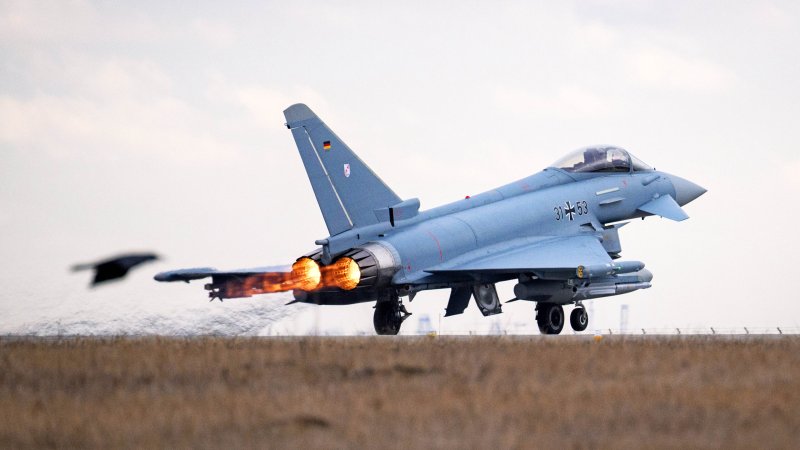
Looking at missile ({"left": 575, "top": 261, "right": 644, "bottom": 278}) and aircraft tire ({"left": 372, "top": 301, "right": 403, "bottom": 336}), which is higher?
missile ({"left": 575, "top": 261, "right": 644, "bottom": 278})

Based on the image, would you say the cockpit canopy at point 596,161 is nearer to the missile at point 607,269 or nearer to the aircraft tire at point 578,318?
the aircraft tire at point 578,318

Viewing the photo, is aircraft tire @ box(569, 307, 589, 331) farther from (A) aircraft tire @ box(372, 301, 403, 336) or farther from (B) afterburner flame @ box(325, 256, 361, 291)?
(B) afterburner flame @ box(325, 256, 361, 291)

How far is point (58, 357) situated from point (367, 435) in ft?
22.2

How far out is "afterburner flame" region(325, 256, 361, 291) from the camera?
22781mm

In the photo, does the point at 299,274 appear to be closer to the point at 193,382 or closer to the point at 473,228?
the point at 473,228

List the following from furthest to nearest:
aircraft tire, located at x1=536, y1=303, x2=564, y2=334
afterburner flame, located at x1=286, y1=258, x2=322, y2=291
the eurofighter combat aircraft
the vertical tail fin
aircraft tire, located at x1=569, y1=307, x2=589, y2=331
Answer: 1. aircraft tire, located at x1=569, y1=307, x2=589, y2=331
2. aircraft tire, located at x1=536, y1=303, x2=564, y2=334
3. the vertical tail fin
4. the eurofighter combat aircraft
5. afterburner flame, located at x1=286, y1=258, x2=322, y2=291

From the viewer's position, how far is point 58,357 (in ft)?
49.5

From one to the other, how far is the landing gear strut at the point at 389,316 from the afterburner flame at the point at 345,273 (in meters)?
1.93

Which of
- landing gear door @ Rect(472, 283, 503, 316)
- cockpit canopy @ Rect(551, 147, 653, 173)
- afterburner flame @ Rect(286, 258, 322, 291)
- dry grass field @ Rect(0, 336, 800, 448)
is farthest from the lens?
cockpit canopy @ Rect(551, 147, 653, 173)

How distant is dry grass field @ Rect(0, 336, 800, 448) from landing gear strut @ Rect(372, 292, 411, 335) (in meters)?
7.33

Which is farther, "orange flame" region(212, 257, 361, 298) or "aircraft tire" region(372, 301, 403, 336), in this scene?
"aircraft tire" region(372, 301, 403, 336)

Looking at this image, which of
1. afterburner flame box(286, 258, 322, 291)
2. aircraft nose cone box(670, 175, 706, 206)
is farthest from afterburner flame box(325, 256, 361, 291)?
aircraft nose cone box(670, 175, 706, 206)

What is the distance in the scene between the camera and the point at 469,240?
25.4 m

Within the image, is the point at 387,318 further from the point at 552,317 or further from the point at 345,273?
the point at 552,317
